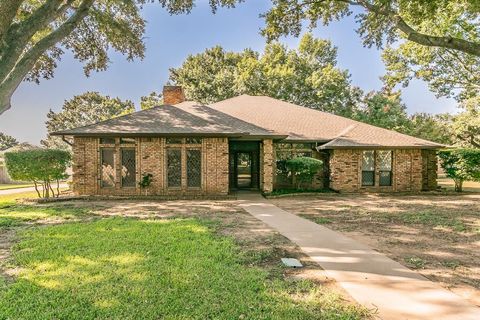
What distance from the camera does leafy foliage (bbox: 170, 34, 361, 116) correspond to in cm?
2834

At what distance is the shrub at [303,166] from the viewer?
14.6m

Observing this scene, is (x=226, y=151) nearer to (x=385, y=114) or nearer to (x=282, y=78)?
(x=282, y=78)

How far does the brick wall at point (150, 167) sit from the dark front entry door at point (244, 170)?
4505 millimetres

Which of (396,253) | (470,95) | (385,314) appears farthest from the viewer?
(470,95)

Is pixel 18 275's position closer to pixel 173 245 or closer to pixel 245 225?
pixel 173 245

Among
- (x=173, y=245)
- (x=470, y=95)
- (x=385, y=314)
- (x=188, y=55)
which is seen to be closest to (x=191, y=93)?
(x=188, y=55)

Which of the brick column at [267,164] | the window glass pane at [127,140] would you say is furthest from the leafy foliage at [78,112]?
the brick column at [267,164]

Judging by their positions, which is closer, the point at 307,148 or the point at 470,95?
the point at 307,148

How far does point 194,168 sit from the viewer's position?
1338 cm

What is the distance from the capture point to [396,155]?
1574cm

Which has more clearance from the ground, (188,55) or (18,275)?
(188,55)

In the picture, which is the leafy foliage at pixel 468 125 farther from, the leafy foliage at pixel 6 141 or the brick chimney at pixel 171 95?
the leafy foliage at pixel 6 141

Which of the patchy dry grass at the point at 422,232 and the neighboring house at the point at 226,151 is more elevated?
the neighboring house at the point at 226,151

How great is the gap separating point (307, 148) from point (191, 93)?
1678 cm
